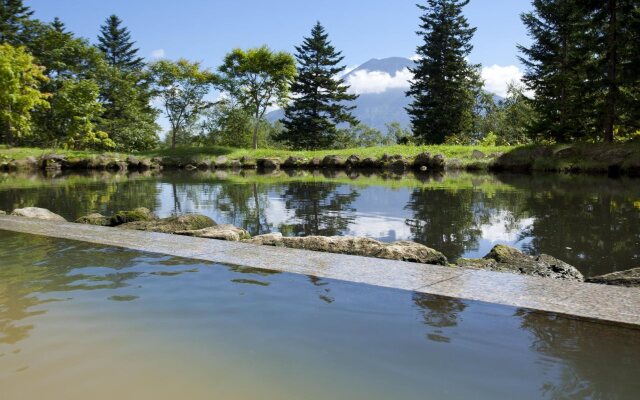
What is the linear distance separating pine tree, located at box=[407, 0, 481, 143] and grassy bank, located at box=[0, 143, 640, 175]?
673 cm

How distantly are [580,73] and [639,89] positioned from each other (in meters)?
3.20

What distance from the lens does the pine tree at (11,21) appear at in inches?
1575

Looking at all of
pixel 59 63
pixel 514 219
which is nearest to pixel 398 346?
Result: pixel 514 219

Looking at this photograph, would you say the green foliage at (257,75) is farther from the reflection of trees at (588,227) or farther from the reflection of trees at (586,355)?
the reflection of trees at (586,355)

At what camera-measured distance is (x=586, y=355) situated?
9.22 feet

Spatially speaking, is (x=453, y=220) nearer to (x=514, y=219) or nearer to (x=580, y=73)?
(x=514, y=219)

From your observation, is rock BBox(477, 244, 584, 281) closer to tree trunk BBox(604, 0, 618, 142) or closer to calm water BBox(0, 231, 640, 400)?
calm water BBox(0, 231, 640, 400)

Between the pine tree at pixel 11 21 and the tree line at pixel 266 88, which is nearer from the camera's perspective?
the tree line at pixel 266 88

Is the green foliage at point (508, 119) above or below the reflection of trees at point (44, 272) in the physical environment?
above

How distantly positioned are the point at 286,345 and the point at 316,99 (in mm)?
42179

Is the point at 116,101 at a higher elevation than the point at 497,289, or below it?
higher

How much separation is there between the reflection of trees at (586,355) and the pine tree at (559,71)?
2619cm

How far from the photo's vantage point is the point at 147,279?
447cm

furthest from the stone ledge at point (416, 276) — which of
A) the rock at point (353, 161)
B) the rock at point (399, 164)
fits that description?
the rock at point (353, 161)
